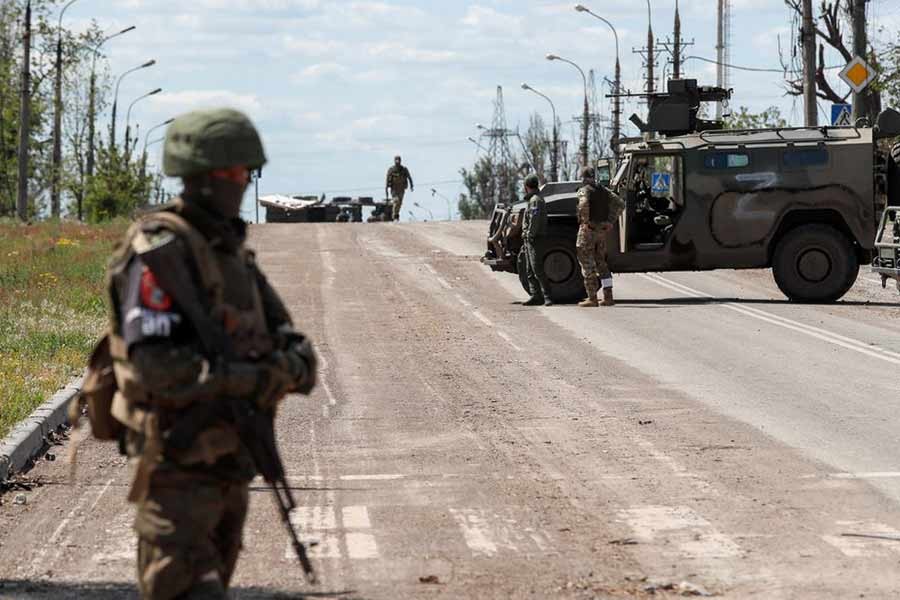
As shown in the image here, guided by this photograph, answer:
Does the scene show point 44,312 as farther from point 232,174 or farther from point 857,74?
point 232,174

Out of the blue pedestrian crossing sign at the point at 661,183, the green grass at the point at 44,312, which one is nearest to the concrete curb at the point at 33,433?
the green grass at the point at 44,312

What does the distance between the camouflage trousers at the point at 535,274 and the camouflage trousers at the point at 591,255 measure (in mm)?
587

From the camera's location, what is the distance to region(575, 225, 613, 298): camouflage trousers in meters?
21.7

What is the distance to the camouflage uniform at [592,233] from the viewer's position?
70.8 ft

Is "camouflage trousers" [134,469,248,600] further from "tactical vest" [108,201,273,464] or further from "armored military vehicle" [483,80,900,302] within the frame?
"armored military vehicle" [483,80,900,302]

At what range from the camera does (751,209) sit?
74.1 ft

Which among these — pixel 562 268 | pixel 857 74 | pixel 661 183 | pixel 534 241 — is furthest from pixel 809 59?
pixel 534 241

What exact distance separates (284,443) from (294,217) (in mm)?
49048

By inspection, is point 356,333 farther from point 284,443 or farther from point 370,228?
point 370,228

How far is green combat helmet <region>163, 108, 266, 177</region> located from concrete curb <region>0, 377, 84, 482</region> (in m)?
5.20

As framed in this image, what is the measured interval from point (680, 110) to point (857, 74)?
3.99 meters

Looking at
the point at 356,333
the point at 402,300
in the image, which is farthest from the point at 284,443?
the point at 402,300

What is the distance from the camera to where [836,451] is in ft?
34.3

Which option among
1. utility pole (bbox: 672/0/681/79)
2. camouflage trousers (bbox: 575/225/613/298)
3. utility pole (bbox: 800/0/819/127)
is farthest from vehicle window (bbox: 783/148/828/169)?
utility pole (bbox: 672/0/681/79)
